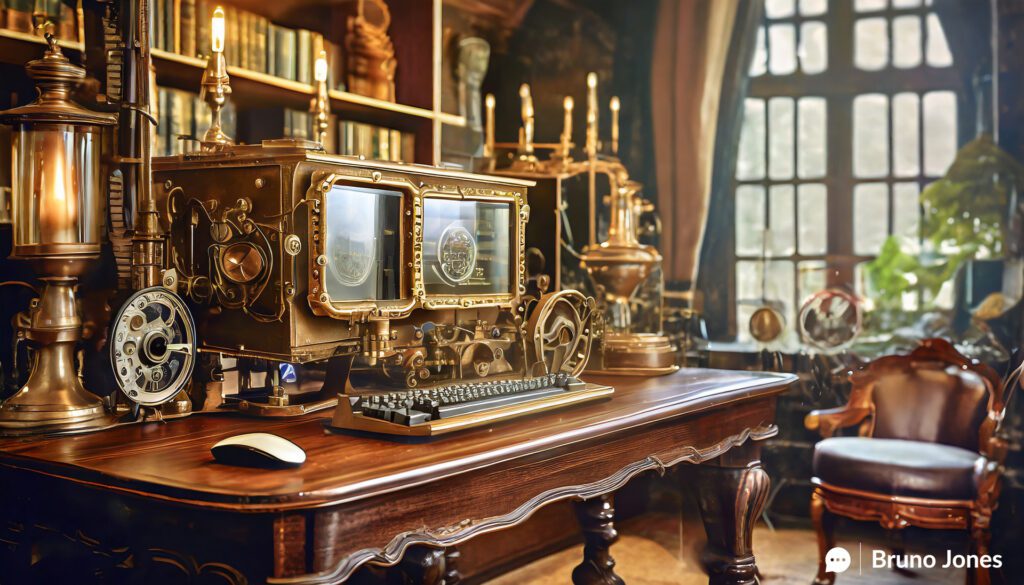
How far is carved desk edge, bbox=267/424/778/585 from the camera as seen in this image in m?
1.36

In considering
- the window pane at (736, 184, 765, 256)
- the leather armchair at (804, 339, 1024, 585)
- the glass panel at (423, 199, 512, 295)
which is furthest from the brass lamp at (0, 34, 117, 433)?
the window pane at (736, 184, 765, 256)

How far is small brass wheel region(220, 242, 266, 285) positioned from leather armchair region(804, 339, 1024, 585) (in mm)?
2364

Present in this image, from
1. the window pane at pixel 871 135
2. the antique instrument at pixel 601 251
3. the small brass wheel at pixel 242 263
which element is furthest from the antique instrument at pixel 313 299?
the window pane at pixel 871 135

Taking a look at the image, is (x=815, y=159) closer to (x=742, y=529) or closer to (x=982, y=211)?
(x=982, y=211)

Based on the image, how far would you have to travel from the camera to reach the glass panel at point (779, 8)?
468 centimetres

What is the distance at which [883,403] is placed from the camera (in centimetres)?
386

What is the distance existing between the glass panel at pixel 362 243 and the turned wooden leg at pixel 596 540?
3.25ft

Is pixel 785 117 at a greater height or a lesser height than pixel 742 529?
greater

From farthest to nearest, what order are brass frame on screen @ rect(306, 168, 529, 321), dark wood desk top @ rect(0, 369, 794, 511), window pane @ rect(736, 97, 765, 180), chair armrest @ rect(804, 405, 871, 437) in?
window pane @ rect(736, 97, 765, 180) → chair armrest @ rect(804, 405, 871, 437) → brass frame on screen @ rect(306, 168, 529, 321) → dark wood desk top @ rect(0, 369, 794, 511)

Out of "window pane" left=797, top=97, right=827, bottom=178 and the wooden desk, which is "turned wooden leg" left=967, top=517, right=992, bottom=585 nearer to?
the wooden desk

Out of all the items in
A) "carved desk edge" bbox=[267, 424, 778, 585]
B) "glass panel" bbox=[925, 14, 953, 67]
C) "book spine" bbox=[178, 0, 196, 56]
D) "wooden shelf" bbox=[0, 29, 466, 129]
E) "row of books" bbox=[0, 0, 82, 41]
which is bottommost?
"carved desk edge" bbox=[267, 424, 778, 585]

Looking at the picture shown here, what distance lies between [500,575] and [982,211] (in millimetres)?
2520

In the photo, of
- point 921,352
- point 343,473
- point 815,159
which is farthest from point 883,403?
point 343,473

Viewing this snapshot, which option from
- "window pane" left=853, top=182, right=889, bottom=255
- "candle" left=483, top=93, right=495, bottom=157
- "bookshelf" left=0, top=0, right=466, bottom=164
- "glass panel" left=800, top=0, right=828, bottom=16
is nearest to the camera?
"bookshelf" left=0, top=0, right=466, bottom=164
